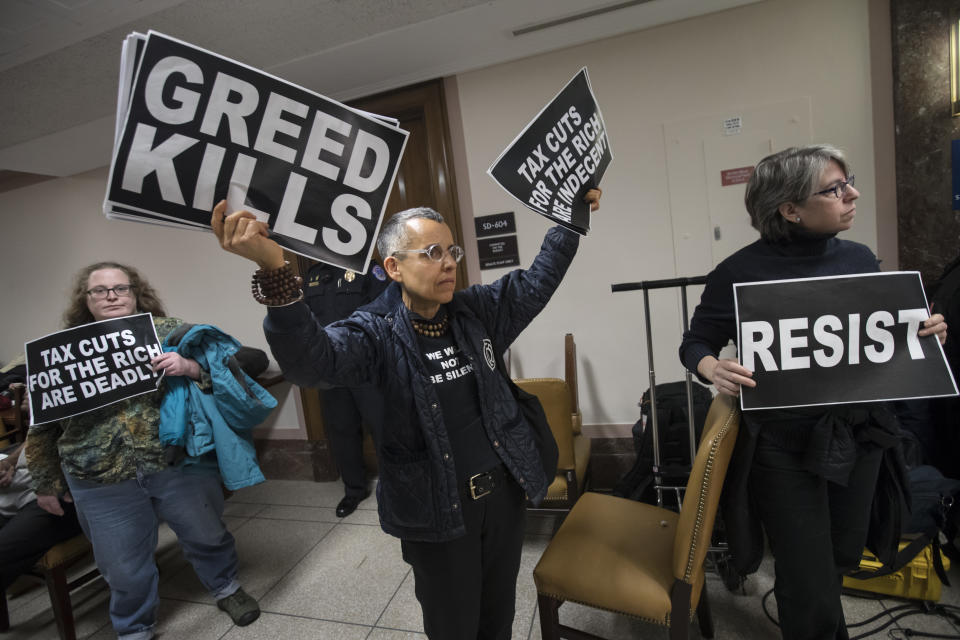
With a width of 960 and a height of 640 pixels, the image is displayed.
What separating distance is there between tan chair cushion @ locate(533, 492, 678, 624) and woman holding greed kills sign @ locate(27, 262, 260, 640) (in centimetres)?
147

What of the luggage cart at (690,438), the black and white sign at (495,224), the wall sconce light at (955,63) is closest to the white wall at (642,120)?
the black and white sign at (495,224)

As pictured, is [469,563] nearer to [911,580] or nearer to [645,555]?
[645,555]

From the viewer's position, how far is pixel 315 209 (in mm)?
910

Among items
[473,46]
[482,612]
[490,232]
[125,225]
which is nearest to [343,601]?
[482,612]

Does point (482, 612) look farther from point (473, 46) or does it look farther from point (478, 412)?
point (473, 46)

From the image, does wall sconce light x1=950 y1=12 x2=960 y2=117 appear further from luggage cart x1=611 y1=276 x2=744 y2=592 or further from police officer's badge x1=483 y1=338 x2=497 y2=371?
police officer's badge x1=483 y1=338 x2=497 y2=371

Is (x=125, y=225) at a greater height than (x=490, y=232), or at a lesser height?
greater

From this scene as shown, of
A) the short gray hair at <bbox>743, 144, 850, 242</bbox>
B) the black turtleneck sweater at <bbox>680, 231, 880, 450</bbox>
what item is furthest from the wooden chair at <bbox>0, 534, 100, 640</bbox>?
the short gray hair at <bbox>743, 144, 850, 242</bbox>

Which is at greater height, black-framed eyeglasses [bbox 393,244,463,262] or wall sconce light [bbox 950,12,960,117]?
wall sconce light [bbox 950,12,960,117]

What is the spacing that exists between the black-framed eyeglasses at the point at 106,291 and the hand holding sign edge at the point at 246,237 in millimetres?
1346

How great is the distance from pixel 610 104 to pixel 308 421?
2.83 meters

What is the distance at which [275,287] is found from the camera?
0.76 m

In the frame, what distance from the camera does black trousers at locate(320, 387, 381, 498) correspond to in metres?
2.65

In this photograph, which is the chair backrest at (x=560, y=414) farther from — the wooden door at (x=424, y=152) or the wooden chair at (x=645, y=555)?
the wooden door at (x=424, y=152)
